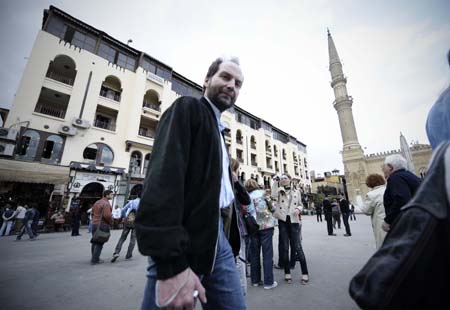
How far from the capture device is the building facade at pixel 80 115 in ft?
37.6

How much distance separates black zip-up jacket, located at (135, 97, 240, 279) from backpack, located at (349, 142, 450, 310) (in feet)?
2.24

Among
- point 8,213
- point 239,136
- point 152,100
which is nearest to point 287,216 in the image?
point 8,213

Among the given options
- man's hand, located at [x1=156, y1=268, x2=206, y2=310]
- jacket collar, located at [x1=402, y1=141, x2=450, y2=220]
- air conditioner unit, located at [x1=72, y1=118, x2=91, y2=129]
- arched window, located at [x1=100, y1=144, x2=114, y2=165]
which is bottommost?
man's hand, located at [x1=156, y1=268, x2=206, y2=310]

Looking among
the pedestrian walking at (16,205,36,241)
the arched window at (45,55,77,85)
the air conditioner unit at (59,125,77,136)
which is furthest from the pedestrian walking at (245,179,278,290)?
the arched window at (45,55,77,85)

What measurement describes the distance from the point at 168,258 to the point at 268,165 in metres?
30.6

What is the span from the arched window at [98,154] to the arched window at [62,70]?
5704 mm

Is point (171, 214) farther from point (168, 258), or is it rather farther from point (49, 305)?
point (49, 305)

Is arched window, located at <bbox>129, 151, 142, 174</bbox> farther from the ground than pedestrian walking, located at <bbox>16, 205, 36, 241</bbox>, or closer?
farther from the ground

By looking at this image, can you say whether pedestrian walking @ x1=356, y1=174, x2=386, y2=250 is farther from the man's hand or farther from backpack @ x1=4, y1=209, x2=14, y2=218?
backpack @ x1=4, y1=209, x2=14, y2=218

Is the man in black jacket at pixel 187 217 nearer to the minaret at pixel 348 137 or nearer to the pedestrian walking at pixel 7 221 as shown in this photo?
the pedestrian walking at pixel 7 221

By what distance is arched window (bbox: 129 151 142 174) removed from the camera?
1560 cm

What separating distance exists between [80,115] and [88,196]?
588 cm

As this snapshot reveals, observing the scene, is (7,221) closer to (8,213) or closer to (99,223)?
(8,213)

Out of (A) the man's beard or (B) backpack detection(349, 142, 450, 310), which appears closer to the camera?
(B) backpack detection(349, 142, 450, 310)
